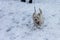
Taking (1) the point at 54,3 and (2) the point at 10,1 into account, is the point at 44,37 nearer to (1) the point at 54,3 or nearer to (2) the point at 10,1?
(1) the point at 54,3

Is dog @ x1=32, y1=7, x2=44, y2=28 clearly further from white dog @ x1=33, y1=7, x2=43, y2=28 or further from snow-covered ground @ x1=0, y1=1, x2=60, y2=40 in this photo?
snow-covered ground @ x1=0, y1=1, x2=60, y2=40

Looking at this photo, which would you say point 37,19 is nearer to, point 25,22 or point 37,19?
point 37,19

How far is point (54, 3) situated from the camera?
557 cm

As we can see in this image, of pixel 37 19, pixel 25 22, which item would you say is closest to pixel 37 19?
pixel 37 19

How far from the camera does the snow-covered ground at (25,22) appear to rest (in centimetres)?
394

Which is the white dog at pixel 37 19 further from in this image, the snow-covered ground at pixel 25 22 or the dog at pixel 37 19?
the snow-covered ground at pixel 25 22

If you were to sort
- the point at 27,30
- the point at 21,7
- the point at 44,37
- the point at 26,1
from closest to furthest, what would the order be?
the point at 44,37
the point at 27,30
the point at 21,7
the point at 26,1

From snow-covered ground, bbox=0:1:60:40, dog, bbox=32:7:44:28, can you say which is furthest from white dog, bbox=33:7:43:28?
snow-covered ground, bbox=0:1:60:40

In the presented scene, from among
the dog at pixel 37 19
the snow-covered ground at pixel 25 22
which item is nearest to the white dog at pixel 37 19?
the dog at pixel 37 19

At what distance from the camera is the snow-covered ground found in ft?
12.9

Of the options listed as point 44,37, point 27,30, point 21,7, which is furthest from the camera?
point 21,7

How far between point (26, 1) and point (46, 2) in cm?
68

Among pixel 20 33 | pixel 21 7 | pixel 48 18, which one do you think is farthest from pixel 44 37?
pixel 21 7

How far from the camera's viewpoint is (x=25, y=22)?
448cm
